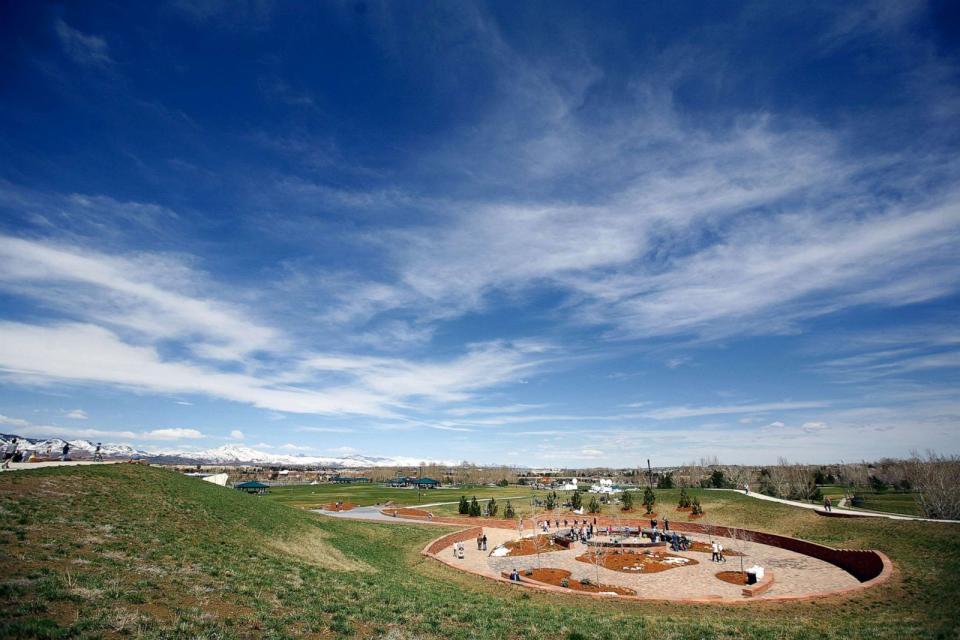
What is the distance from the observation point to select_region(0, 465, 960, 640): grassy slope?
474 inches

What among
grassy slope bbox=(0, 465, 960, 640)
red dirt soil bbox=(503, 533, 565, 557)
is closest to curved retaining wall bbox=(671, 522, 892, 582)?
grassy slope bbox=(0, 465, 960, 640)

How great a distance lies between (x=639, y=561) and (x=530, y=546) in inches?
404

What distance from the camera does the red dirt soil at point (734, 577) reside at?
2663 cm

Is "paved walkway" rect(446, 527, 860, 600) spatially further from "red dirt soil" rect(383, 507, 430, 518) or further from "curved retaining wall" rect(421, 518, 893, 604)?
"red dirt soil" rect(383, 507, 430, 518)

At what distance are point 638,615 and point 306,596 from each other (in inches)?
558

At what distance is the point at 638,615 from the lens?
1906 centimetres

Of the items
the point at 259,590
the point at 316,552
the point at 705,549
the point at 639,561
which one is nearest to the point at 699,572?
the point at 639,561

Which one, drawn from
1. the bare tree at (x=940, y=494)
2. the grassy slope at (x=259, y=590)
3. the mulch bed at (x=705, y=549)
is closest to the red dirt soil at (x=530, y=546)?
the grassy slope at (x=259, y=590)

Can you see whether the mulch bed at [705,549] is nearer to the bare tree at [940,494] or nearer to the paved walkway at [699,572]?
the paved walkway at [699,572]

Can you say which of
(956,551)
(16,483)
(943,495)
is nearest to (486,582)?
(16,483)

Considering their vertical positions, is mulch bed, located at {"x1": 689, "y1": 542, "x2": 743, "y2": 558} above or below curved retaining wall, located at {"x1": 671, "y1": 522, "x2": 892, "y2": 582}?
below

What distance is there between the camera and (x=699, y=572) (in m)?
30.0

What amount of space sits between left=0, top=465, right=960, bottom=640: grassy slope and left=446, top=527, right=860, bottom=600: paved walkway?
3.56 metres

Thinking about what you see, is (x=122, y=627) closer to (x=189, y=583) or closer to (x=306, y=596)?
(x=189, y=583)
